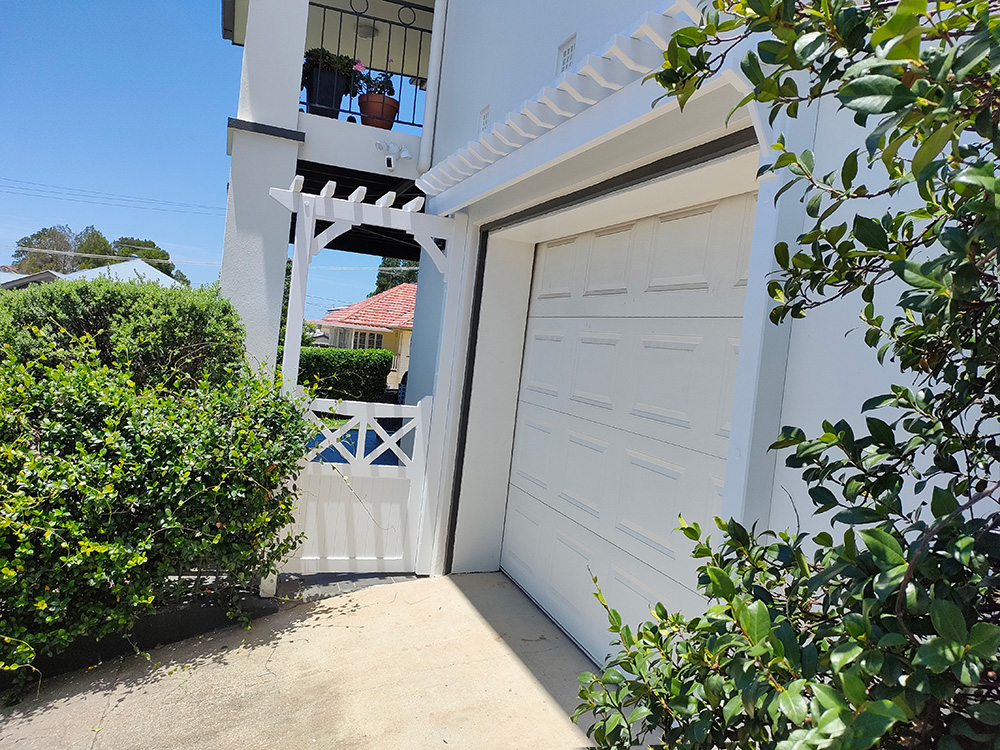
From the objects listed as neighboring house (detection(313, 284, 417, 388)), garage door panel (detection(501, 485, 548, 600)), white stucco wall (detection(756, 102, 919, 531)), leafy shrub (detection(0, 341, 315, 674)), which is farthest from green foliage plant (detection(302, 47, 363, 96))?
neighboring house (detection(313, 284, 417, 388))

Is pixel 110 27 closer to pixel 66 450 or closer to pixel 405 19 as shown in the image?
pixel 405 19

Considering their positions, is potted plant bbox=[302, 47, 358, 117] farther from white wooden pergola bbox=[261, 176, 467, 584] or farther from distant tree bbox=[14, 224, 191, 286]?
distant tree bbox=[14, 224, 191, 286]

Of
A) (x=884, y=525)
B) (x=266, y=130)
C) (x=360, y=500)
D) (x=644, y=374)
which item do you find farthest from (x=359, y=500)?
(x=884, y=525)

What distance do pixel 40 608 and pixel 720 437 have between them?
11.0 ft

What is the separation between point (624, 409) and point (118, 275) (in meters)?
4.60

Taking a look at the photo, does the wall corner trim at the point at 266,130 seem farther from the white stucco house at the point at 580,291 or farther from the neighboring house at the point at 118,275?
the neighboring house at the point at 118,275

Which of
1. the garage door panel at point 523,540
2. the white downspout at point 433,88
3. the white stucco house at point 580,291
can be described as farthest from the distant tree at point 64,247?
the garage door panel at point 523,540

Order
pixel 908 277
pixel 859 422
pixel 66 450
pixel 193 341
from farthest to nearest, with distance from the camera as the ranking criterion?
1. pixel 193 341
2. pixel 66 450
3. pixel 859 422
4. pixel 908 277

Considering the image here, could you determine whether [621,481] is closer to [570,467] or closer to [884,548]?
[570,467]

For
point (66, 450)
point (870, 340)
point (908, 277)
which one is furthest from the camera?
point (66, 450)

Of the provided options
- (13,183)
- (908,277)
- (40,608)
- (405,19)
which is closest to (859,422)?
(908,277)

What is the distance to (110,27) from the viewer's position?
44188mm

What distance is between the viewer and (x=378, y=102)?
7215mm

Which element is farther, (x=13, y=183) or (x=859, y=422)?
(x=13, y=183)
